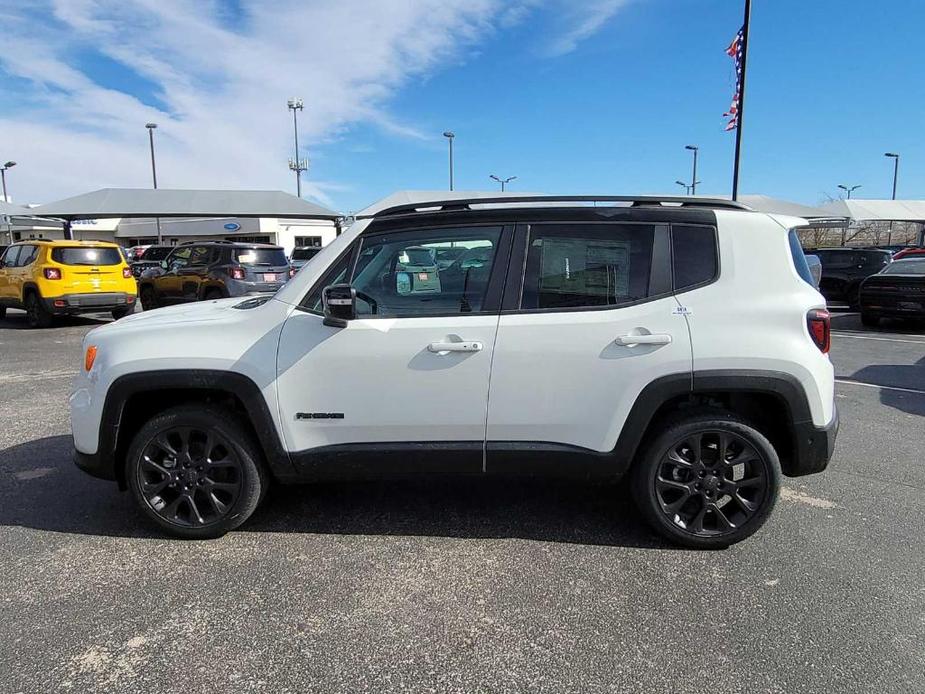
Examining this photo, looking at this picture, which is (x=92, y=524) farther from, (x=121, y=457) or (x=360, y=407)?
(x=360, y=407)

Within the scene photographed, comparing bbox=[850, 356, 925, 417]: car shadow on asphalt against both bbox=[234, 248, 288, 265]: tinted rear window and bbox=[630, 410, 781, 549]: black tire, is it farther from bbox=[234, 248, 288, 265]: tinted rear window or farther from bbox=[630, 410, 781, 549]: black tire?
bbox=[234, 248, 288, 265]: tinted rear window

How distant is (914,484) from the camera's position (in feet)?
13.9

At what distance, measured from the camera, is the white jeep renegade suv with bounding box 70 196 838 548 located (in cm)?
314

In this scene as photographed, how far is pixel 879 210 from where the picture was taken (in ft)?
120

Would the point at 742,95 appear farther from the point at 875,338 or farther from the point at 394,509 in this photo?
the point at 394,509

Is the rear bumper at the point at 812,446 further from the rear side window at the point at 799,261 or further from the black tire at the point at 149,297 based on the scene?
the black tire at the point at 149,297

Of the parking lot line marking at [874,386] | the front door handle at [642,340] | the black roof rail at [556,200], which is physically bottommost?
the parking lot line marking at [874,386]

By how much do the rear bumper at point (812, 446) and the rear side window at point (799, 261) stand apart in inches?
29.2

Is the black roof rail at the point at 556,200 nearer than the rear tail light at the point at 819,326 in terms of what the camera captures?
No

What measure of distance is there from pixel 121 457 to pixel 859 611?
3756 millimetres

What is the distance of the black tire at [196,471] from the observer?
10.8ft

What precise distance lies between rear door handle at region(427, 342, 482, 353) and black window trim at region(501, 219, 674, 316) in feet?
0.78

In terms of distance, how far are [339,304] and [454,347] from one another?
1.99 feet

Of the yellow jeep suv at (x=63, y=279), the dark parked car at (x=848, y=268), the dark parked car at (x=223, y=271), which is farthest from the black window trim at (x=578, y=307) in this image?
the dark parked car at (x=848, y=268)
